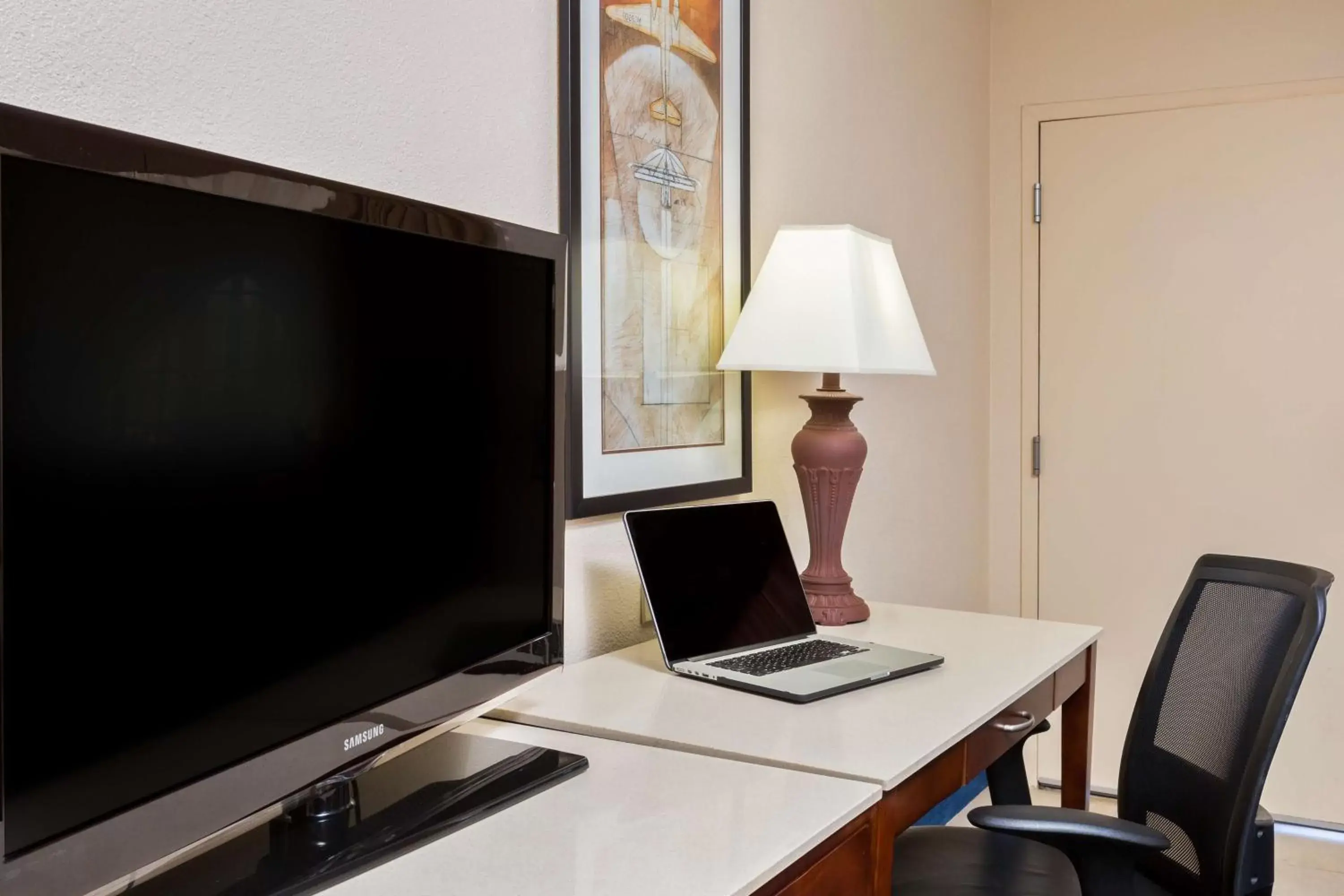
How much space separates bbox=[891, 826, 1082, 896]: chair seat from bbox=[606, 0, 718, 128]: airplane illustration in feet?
3.86

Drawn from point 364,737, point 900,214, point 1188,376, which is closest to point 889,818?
point 364,737

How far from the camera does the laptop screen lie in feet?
5.35

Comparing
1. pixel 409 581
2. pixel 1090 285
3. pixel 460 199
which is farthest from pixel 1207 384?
pixel 409 581

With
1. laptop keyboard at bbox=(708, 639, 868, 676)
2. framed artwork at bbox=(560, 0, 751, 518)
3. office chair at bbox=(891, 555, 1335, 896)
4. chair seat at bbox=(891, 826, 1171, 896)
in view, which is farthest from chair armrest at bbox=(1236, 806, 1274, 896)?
framed artwork at bbox=(560, 0, 751, 518)

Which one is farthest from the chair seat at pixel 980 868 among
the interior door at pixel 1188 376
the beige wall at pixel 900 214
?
the interior door at pixel 1188 376

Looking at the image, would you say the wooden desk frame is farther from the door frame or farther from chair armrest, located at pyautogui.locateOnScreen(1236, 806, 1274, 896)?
the door frame

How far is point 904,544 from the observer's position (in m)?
2.82

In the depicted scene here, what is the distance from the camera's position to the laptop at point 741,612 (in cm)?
155

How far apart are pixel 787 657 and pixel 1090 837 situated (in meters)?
0.48

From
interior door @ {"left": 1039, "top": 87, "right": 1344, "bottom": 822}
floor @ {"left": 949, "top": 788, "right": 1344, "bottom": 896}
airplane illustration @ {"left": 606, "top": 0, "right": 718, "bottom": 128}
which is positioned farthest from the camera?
interior door @ {"left": 1039, "top": 87, "right": 1344, "bottom": 822}

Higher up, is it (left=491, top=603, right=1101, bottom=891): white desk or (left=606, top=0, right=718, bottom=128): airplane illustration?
(left=606, top=0, right=718, bottom=128): airplane illustration

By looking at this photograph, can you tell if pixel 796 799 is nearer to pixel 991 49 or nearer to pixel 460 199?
pixel 460 199

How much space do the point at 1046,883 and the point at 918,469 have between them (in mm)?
1454

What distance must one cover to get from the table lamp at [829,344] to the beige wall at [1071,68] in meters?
1.46
